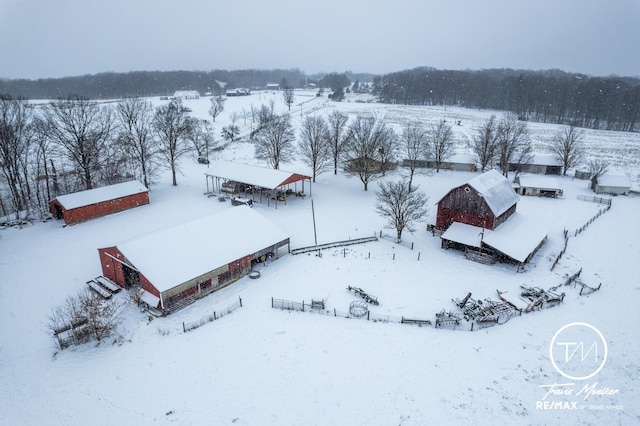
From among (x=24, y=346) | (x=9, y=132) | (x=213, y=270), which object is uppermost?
(x=9, y=132)

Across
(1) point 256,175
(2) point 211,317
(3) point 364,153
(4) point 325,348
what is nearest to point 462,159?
(3) point 364,153

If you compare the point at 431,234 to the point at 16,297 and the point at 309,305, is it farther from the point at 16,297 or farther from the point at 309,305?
the point at 16,297

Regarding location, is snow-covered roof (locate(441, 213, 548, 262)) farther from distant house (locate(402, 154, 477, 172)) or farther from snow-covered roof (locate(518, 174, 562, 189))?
distant house (locate(402, 154, 477, 172))

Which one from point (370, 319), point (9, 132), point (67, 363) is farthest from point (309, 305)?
point (9, 132)

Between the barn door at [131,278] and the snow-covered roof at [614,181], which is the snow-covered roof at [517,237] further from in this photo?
the barn door at [131,278]

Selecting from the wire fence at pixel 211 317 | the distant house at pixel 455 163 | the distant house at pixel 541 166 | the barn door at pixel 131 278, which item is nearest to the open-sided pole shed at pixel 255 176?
the barn door at pixel 131 278
